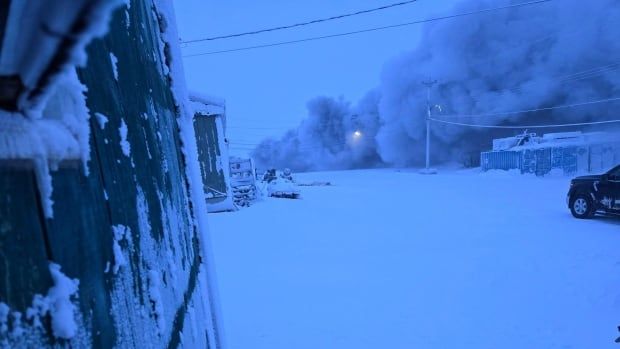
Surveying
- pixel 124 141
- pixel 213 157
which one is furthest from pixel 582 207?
pixel 124 141

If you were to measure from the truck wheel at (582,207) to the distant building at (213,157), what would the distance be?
9.60 meters

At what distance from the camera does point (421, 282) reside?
17.7 feet

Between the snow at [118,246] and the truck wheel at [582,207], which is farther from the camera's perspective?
the truck wheel at [582,207]

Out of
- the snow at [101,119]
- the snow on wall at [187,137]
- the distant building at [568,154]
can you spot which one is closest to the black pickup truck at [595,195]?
the snow on wall at [187,137]

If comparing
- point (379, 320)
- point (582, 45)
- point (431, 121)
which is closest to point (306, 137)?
point (431, 121)

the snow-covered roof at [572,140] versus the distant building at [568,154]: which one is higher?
the snow-covered roof at [572,140]

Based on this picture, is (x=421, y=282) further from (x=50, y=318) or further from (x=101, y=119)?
(x=50, y=318)

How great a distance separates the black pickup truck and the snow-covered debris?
36.9 feet

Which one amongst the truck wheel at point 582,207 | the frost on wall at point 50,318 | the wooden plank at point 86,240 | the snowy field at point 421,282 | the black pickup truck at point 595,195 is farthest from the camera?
the truck wheel at point 582,207

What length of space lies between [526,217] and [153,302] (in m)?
11.2

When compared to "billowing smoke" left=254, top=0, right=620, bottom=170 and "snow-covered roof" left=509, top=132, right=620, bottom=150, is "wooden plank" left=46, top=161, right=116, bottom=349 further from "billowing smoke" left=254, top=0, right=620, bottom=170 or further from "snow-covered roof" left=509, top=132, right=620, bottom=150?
"billowing smoke" left=254, top=0, right=620, bottom=170

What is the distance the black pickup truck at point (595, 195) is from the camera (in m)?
9.29

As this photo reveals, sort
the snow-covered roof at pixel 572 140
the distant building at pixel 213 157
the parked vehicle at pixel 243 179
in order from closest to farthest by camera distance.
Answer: the distant building at pixel 213 157, the parked vehicle at pixel 243 179, the snow-covered roof at pixel 572 140

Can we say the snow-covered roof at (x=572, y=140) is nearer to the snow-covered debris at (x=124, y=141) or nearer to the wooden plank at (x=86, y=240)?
the snow-covered debris at (x=124, y=141)
